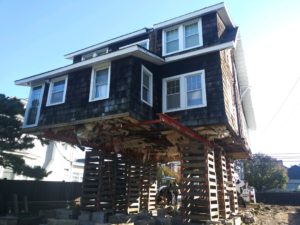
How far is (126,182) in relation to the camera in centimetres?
1681

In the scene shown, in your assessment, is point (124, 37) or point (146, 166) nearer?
point (124, 37)

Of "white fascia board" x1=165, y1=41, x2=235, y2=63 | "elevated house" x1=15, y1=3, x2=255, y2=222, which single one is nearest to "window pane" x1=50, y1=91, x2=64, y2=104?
"elevated house" x1=15, y1=3, x2=255, y2=222

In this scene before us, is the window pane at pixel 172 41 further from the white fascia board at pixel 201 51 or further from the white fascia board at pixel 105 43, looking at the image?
the white fascia board at pixel 105 43

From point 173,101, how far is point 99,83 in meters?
3.74

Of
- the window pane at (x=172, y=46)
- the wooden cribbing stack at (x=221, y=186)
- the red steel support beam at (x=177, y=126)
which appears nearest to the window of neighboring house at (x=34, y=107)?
the red steel support beam at (x=177, y=126)

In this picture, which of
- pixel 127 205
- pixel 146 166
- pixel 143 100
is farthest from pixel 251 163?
pixel 143 100

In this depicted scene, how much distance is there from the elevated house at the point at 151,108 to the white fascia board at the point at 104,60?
0.05 meters

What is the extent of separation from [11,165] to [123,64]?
30.0ft

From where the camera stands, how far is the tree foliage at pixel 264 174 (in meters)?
39.8

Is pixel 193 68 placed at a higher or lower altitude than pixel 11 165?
higher

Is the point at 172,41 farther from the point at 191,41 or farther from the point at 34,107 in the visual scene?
the point at 34,107

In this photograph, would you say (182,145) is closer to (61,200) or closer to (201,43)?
(201,43)

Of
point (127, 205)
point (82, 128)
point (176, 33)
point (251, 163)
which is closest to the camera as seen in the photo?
point (82, 128)

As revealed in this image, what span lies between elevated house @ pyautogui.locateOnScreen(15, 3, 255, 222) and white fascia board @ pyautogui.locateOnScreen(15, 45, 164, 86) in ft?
0.17
